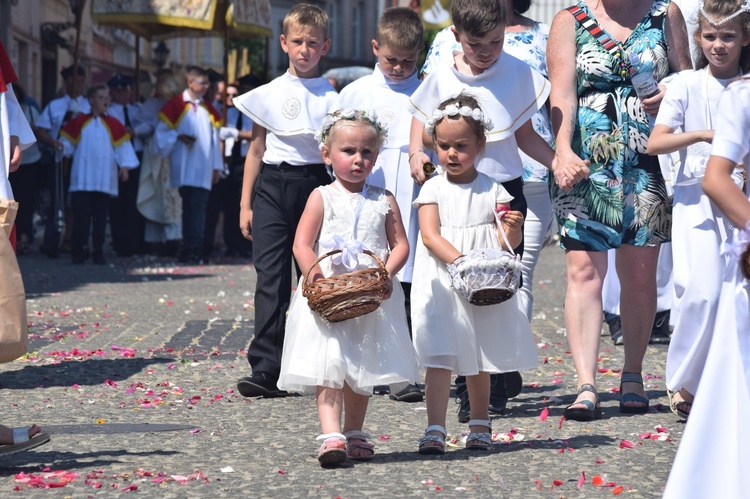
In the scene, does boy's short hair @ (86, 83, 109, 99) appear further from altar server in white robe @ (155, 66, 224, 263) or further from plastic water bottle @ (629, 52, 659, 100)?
plastic water bottle @ (629, 52, 659, 100)

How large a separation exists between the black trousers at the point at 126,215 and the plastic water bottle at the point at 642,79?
43.9 ft

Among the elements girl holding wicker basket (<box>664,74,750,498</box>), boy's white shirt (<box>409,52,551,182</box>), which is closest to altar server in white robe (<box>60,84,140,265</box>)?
boy's white shirt (<box>409,52,551,182</box>)

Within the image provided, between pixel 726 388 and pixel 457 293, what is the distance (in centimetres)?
176

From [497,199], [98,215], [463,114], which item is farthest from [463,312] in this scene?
[98,215]

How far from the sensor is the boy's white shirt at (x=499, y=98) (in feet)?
20.6

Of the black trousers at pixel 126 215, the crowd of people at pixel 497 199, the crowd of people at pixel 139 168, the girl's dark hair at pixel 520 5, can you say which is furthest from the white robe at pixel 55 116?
the girl's dark hair at pixel 520 5

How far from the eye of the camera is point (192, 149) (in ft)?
59.6

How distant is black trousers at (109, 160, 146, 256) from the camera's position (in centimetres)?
1919

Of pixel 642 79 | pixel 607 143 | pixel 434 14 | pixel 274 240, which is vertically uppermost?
pixel 434 14

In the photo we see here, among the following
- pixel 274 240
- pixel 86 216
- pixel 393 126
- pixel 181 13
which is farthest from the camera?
pixel 181 13

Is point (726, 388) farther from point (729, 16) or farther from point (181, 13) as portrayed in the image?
point (181, 13)

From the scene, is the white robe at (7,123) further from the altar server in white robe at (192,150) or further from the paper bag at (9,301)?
the altar server in white robe at (192,150)

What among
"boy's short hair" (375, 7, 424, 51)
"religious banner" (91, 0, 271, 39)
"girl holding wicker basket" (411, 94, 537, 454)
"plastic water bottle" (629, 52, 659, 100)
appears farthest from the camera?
"religious banner" (91, 0, 271, 39)

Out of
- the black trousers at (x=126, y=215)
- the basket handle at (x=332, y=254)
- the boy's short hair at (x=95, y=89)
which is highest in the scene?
Answer: the boy's short hair at (x=95, y=89)
